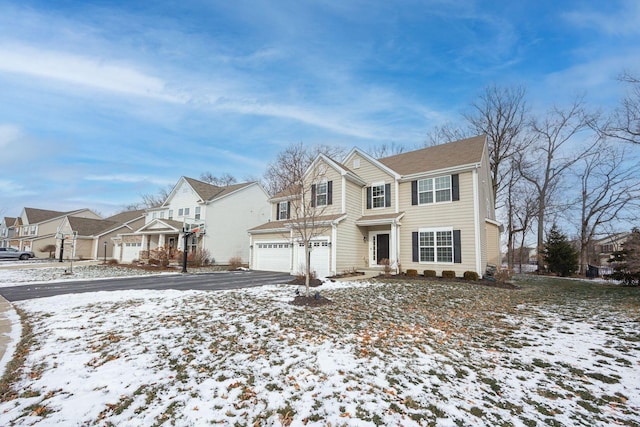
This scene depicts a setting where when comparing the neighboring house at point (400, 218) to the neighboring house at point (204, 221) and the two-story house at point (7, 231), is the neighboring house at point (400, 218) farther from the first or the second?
the two-story house at point (7, 231)

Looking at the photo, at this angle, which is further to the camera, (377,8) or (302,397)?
(377,8)

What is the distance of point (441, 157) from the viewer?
16.8 meters

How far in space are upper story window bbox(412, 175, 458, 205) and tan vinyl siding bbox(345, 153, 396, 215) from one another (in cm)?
141

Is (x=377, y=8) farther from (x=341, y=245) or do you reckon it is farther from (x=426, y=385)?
(x=426, y=385)

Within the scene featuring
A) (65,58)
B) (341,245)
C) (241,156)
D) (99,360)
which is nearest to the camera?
(99,360)

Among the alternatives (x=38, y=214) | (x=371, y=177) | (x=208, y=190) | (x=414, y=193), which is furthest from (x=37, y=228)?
(x=414, y=193)

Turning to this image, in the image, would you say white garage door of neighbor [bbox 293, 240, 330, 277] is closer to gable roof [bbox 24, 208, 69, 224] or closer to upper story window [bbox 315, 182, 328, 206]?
upper story window [bbox 315, 182, 328, 206]

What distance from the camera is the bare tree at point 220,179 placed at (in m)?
47.7

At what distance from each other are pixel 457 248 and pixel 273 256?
1071cm

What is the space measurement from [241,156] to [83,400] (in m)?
26.8

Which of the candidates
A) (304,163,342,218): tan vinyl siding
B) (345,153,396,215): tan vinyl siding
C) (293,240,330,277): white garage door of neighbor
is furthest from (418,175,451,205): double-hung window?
(293,240,330,277): white garage door of neighbor

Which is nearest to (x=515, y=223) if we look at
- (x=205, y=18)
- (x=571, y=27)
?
(x=571, y=27)

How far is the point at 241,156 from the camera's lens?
28.5m

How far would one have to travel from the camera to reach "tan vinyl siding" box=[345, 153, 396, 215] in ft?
55.8
